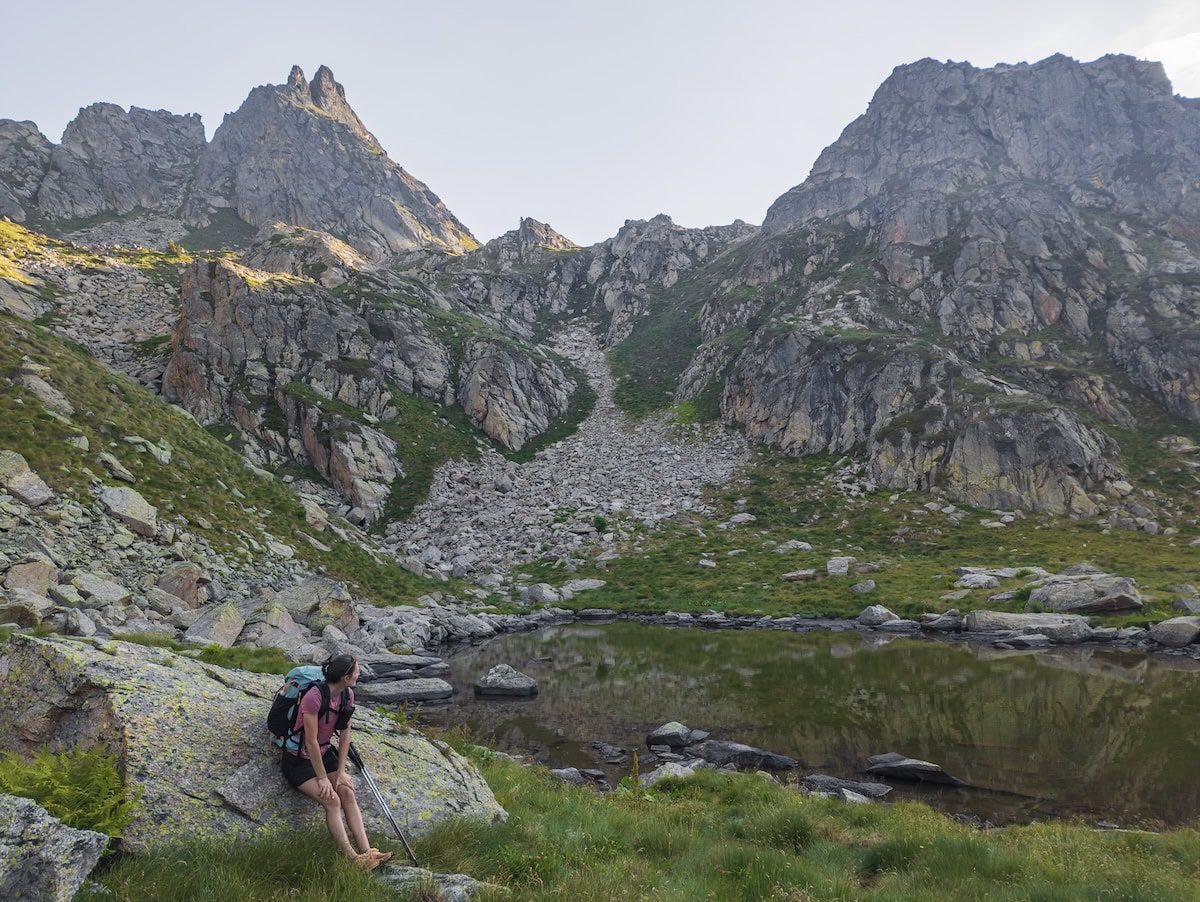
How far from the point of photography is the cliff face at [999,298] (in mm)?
58625

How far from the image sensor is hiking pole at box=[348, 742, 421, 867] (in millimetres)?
6585

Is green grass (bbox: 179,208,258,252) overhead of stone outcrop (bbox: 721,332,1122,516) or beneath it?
overhead

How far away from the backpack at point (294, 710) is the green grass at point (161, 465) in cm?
2431

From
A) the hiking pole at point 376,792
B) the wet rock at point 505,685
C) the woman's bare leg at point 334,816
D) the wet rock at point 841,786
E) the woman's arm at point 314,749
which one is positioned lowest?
the wet rock at point 505,685

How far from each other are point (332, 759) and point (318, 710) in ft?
3.01

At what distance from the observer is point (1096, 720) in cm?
1845

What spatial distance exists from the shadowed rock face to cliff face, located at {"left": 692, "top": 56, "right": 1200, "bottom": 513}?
115m

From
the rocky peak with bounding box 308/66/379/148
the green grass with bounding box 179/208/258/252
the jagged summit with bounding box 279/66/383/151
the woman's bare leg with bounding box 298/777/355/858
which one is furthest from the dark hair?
the rocky peak with bounding box 308/66/379/148

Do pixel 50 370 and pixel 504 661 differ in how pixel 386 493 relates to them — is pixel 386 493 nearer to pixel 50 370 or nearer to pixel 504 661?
pixel 50 370

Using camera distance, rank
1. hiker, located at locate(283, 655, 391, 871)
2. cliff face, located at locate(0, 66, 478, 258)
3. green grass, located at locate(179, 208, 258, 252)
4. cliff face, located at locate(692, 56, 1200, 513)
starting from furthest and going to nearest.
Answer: cliff face, located at locate(0, 66, 478, 258)
green grass, located at locate(179, 208, 258, 252)
cliff face, located at locate(692, 56, 1200, 513)
hiker, located at locate(283, 655, 391, 871)

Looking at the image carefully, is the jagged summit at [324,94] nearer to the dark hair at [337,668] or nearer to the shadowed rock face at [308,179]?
the shadowed rock face at [308,179]

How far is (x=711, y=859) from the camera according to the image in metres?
7.95

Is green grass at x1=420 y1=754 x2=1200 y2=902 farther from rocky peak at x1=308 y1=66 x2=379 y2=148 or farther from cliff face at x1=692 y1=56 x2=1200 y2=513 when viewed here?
rocky peak at x1=308 y1=66 x2=379 y2=148

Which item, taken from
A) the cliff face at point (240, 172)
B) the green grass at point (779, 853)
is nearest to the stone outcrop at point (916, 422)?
the green grass at point (779, 853)
